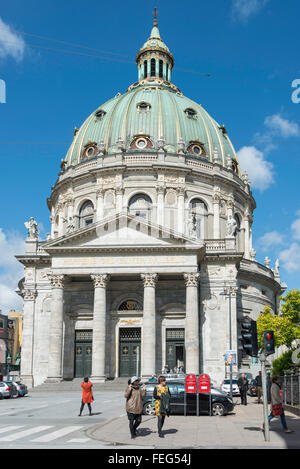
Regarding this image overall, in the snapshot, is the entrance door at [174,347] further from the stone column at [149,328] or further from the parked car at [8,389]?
the parked car at [8,389]

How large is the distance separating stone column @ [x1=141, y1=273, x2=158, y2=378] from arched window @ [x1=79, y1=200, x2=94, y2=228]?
17826mm

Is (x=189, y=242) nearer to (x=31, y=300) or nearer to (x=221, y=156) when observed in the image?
(x=31, y=300)

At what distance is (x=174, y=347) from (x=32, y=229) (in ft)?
56.1

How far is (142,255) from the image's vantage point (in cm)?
4766

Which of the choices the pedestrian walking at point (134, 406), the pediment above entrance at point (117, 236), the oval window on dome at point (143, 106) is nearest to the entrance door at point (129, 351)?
the pediment above entrance at point (117, 236)

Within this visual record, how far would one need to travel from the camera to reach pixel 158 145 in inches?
2446

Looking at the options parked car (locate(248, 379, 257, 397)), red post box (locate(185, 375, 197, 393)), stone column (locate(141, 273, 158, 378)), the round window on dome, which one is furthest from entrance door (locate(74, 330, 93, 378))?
red post box (locate(185, 375, 197, 393))

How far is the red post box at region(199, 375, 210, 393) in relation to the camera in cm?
2361

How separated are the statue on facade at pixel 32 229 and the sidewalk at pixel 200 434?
34.1 metres

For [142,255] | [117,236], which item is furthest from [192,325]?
[117,236]

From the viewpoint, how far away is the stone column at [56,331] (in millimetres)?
46406

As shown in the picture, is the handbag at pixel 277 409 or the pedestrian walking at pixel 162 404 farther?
the handbag at pixel 277 409

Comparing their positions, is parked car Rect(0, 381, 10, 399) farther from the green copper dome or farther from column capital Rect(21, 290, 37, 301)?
the green copper dome

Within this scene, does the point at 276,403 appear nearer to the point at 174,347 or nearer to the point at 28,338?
the point at 174,347
